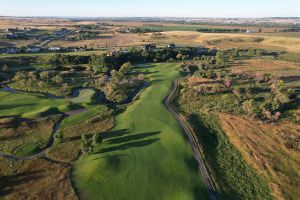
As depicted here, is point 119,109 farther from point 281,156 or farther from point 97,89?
point 281,156

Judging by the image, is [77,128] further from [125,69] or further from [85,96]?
[125,69]

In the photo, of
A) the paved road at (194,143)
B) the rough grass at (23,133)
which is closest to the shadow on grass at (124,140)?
the paved road at (194,143)

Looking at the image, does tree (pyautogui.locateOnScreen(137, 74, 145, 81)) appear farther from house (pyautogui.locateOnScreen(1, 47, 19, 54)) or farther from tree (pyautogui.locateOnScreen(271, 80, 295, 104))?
house (pyautogui.locateOnScreen(1, 47, 19, 54))

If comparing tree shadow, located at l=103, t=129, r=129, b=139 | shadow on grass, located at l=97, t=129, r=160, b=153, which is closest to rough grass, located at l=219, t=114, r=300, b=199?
shadow on grass, located at l=97, t=129, r=160, b=153

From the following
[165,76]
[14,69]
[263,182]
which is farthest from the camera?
[14,69]

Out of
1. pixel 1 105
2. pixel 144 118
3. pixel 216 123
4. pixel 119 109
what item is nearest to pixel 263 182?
pixel 216 123

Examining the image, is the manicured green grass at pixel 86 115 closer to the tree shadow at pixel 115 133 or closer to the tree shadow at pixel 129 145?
the tree shadow at pixel 115 133

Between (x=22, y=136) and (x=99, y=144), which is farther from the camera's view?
(x=22, y=136)
